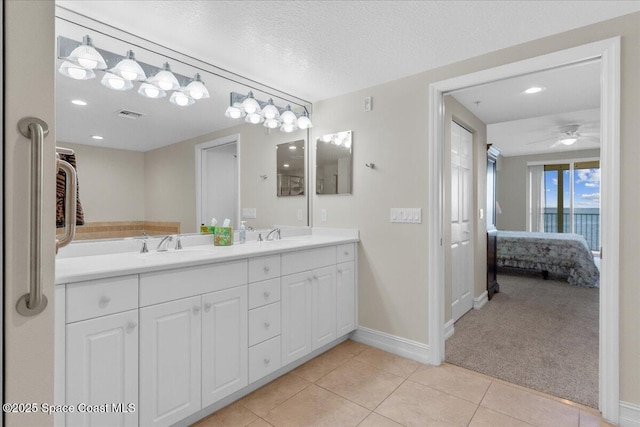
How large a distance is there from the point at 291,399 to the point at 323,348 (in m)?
0.64

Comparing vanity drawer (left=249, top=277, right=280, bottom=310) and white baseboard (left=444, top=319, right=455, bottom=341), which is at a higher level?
vanity drawer (left=249, top=277, right=280, bottom=310)

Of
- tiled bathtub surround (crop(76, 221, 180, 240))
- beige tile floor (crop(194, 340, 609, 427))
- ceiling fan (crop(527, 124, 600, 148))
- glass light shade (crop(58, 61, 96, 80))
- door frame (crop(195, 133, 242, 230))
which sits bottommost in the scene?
beige tile floor (crop(194, 340, 609, 427))

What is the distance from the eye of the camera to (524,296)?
13.6ft

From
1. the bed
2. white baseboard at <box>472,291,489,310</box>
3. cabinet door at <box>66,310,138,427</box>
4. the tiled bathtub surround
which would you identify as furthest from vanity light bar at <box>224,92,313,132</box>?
the bed

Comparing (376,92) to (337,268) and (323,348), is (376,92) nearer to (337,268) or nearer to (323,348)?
(337,268)

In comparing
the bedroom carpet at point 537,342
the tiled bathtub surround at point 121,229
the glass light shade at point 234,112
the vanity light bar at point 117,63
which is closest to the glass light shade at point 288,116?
the glass light shade at point 234,112

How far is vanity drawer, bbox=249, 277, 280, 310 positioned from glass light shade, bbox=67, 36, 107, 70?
152 cm

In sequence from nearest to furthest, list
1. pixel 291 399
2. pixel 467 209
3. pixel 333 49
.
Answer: pixel 291 399 → pixel 333 49 → pixel 467 209

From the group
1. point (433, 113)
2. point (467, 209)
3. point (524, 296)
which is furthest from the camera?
point (524, 296)

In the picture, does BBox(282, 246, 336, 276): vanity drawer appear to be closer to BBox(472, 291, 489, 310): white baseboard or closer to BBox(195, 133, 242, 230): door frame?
BBox(195, 133, 242, 230): door frame

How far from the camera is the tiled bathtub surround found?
5.81ft

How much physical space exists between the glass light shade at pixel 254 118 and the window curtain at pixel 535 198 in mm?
7104

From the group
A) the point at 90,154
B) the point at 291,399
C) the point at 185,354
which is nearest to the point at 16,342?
the point at 185,354

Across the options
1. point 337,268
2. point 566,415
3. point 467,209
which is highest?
point 467,209
